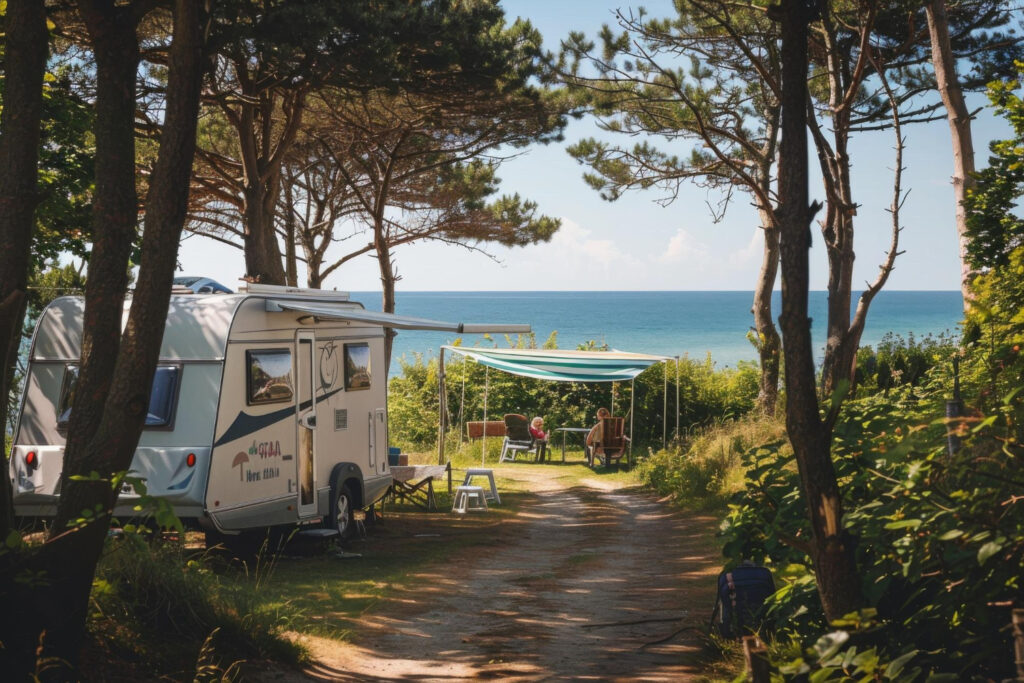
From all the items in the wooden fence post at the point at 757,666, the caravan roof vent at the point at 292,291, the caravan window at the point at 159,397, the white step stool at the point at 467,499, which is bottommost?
the white step stool at the point at 467,499

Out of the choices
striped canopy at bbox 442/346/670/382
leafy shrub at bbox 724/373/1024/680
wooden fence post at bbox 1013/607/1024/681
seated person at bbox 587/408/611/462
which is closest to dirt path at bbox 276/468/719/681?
leafy shrub at bbox 724/373/1024/680

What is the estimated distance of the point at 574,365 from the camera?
17.6m

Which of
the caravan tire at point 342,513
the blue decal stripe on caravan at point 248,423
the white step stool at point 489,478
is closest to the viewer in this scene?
the blue decal stripe on caravan at point 248,423

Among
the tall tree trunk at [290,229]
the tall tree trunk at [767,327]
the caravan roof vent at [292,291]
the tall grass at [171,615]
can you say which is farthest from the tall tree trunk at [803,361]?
the tall tree trunk at [290,229]

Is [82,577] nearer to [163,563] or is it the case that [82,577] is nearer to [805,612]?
[163,563]

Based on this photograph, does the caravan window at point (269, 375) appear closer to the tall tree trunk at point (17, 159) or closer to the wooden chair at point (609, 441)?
the tall tree trunk at point (17, 159)

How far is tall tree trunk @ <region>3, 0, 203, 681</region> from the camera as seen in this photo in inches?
186

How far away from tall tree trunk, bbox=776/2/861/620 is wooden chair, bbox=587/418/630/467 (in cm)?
1535

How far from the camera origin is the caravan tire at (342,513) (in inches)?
419

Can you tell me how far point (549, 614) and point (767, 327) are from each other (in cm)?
1331

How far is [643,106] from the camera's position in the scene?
58.2 feet

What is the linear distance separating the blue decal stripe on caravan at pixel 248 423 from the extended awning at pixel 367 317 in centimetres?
93

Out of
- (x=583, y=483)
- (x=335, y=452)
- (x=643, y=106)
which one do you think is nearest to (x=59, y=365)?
(x=335, y=452)

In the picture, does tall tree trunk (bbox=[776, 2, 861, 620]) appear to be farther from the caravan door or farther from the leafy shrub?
the caravan door
